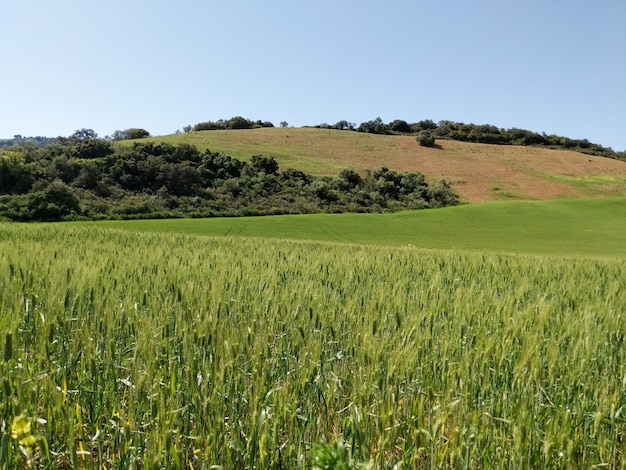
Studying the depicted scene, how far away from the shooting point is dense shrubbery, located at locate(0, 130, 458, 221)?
29.2 m

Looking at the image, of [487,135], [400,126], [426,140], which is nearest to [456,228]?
[426,140]

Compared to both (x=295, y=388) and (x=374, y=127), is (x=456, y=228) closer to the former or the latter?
(x=295, y=388)

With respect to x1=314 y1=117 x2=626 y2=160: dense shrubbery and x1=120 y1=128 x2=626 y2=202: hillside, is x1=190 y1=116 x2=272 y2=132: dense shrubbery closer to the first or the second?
x1=120 y1=128 x2=626 y2=202: hillside

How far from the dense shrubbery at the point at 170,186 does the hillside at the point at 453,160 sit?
17.5 ft

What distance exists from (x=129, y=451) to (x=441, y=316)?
258cm

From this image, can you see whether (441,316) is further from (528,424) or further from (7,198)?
(7,198)

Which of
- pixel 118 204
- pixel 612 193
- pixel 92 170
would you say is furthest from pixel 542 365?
pixel 612 193

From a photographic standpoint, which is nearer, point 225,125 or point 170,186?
point 170,186

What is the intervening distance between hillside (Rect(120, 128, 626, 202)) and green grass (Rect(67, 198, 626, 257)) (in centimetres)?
1170

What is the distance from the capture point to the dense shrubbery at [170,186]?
95.9 feet

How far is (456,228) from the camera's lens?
89.4 feet

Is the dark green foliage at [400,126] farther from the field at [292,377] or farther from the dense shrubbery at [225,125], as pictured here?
the field at [292,377]

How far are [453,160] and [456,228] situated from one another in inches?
1217

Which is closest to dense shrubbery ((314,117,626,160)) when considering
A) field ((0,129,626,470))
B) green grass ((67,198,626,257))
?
green grass ((67,198,626,257))
